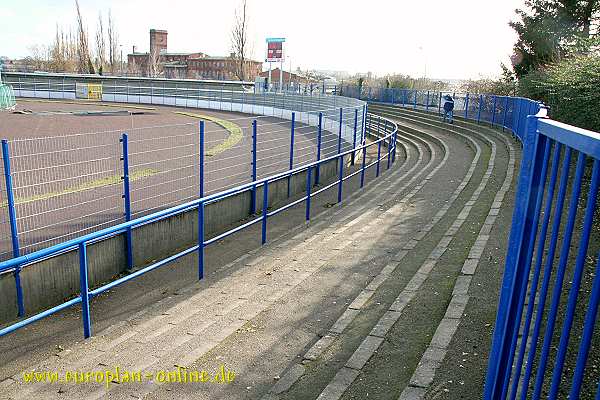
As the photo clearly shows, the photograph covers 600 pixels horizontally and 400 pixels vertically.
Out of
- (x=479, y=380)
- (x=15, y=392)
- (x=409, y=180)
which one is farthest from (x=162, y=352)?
(x=409, y=180)

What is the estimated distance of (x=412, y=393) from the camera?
3430 millimetres

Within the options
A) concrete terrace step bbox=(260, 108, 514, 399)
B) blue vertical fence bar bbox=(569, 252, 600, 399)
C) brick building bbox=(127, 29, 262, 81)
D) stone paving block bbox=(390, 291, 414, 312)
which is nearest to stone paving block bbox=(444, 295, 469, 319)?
concrete terrace step bbox=(260, 108, 514, 399)

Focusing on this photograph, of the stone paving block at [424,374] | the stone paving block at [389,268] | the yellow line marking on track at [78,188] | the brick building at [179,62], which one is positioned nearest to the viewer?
the stone paving block at [424,374]

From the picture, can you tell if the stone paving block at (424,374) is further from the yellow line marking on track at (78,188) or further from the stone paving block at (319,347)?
the yellow line marking on track at (78,188)

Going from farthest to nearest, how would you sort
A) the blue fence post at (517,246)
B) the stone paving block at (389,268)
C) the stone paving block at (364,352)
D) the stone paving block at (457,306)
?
1. the stone paving block at (389,268)
2. the stone paving block at (457,306)
3. the stone paving block at (364,352)
4. the blue fence post at (517,246)

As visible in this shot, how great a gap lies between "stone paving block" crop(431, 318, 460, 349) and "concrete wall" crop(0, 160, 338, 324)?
4374 mm

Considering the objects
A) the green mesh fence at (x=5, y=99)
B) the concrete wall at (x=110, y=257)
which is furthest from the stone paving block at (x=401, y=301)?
the green mesh fence at (x=5, y=99)

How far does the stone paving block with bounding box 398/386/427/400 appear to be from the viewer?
133 inches

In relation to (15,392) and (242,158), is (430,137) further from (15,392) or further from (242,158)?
(15,392)

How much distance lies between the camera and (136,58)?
398 ft

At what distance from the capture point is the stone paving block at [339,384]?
11.8 feet

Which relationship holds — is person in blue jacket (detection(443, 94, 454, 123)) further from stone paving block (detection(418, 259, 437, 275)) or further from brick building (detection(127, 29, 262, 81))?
brick building (detection(127, 29, 262, 81))

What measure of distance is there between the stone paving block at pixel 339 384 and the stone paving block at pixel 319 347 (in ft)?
1.33

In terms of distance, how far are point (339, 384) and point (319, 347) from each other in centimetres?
70
